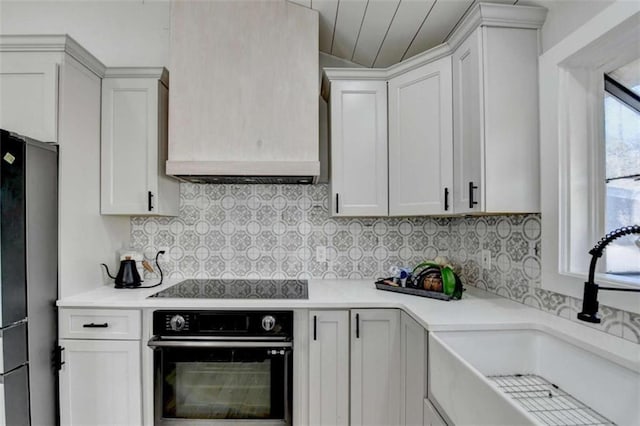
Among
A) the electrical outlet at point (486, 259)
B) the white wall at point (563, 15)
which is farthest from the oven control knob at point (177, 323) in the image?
the white wall at point (563, 15)

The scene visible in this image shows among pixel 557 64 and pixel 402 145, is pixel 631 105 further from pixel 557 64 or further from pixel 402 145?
pixel 402 145

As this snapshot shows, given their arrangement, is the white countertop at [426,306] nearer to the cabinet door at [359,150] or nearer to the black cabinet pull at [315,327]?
the black cabinet pull at [315,327]

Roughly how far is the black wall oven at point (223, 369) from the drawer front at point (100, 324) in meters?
0.12

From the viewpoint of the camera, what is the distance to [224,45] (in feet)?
6.45

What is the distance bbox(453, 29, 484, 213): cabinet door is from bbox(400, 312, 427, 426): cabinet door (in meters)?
0.62

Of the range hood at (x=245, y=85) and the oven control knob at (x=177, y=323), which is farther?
the range hood at (x=245, y=85)

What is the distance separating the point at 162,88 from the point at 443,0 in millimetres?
1650

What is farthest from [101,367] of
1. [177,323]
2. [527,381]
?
[527,381]

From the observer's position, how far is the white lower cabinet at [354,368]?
5.65 ft

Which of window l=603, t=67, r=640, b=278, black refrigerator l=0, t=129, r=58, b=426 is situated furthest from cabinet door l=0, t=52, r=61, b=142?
window l=603, t=67, r=640, b=278

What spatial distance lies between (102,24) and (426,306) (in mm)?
2808

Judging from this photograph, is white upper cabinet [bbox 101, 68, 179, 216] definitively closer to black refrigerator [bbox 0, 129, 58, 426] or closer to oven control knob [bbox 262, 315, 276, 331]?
black refrigerator [bbox 0, 129, 58, 426]

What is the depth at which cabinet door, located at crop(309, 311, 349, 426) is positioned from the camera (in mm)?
1731

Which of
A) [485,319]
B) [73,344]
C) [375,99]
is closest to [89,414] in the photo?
[73,344]
